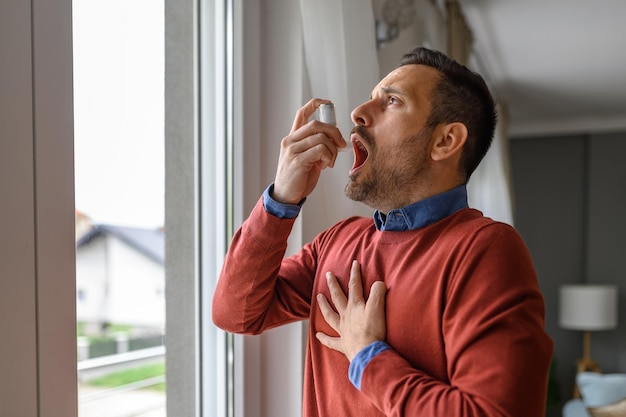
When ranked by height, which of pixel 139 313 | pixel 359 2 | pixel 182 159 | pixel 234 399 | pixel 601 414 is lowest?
pixel 601 414

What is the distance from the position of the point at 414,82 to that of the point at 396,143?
108mm

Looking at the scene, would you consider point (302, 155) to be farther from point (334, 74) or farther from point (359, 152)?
point (334, 74)

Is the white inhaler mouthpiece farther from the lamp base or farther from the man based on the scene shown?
the lamp base

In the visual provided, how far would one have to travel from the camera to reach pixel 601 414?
3135mm

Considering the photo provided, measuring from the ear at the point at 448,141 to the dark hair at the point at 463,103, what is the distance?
0.02 meters

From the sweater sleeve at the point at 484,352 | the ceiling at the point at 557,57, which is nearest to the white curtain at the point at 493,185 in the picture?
the ceiling at the point at 557,57

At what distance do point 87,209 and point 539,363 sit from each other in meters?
0.74

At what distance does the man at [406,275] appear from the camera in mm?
687

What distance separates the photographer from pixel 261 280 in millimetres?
952

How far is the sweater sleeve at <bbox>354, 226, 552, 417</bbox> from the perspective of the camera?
66cm

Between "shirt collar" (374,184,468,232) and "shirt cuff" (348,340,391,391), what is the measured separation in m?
0.20

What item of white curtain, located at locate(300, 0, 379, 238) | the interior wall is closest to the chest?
white curtain, located at locate(300, 0, 379, 238)

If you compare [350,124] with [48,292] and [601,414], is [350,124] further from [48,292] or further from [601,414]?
[601,414]

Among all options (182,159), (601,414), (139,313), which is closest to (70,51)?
(182,159)
